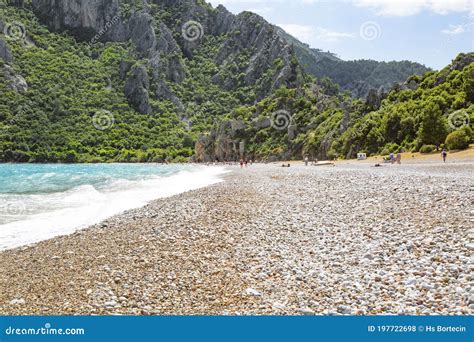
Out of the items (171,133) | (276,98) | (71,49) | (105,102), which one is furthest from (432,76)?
(71,49)

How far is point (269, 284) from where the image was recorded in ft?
24.2

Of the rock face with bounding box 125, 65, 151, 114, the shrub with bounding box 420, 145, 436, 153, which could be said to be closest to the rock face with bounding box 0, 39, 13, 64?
the rock face with bounding box 125, 65, 151, 114

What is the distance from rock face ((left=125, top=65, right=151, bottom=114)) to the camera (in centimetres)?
17838

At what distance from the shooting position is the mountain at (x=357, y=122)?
184 feet

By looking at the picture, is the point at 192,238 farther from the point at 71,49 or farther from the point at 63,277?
the point at 71,49

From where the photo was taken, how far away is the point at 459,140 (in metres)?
48.4

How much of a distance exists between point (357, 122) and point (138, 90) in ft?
415

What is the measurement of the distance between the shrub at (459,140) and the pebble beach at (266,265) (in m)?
40.2

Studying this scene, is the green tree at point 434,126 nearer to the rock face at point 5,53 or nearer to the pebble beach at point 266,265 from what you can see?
the pebble beach at point 266,265

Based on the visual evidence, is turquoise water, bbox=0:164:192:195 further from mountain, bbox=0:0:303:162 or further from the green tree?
mountain, bbox=0:0:303:162

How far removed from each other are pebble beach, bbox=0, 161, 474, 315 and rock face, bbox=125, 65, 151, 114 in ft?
571

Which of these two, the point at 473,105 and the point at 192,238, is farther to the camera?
the point at 473,105
